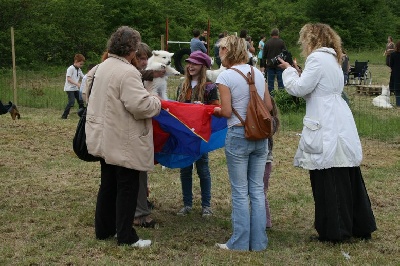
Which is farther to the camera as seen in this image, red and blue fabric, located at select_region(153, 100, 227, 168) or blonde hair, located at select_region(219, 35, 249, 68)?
red and blue fabric, located at select_region(153, 100, 227, 168)

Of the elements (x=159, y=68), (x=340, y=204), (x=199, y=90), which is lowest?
(x=340, y=204)

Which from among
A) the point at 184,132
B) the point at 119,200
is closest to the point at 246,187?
the point at 184,132

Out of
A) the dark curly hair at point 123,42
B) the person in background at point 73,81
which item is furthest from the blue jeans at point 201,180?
the person in background at point 73,81

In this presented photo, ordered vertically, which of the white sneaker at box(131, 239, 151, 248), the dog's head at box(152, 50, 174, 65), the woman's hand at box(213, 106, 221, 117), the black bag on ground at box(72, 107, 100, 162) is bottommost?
the white sneaker at box(131, 239, 151, 248)

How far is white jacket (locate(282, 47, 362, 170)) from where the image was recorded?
5.40 m

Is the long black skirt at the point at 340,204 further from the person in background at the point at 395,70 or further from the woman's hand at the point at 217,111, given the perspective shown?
the person in background at the point at 395,70

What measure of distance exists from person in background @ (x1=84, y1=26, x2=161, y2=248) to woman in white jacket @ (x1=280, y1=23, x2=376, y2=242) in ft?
4.30

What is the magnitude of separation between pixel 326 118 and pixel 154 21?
1051 inches

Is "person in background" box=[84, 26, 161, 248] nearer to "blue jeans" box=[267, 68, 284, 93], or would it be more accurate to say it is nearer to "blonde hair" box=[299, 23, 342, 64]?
"blonde hair" box=[299, 23, 342, 64]

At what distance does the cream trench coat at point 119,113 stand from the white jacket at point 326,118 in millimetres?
1313

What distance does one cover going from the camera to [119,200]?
17.2 feet

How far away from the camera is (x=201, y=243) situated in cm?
562

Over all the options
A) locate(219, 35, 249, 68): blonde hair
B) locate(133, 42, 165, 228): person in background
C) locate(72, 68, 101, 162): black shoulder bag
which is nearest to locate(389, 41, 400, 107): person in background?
locate(133, 42, 165, 228): person in background

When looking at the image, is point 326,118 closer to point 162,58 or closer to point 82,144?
point 162,58
